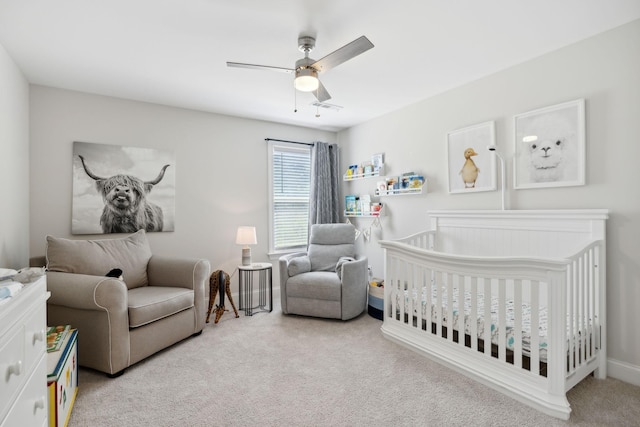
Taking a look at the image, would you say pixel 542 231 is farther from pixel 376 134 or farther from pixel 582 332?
pixel 376 134

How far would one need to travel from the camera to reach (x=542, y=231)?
2.53 meters

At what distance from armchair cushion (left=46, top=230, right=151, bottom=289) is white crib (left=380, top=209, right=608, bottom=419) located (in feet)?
7.55

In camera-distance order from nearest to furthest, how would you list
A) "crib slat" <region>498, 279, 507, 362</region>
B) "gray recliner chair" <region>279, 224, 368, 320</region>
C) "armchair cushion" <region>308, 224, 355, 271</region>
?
"crib slat" <region>498, 279, 507, 362</region> → "gray recliner chair" <region>279, 224, 368, 320</region> → "armchair cushion" <region>308, 224, 355, 271</region>

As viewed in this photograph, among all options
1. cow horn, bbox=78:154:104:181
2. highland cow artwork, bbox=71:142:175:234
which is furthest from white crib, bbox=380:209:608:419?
cow horn, bbox=78:154:104:181

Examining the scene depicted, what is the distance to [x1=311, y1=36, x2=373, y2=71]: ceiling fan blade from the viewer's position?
1846mm

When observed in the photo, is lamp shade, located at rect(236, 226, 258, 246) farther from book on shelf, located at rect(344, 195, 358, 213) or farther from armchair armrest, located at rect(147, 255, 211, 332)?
book on shelf, located at rect(344, 195, 358, 213)

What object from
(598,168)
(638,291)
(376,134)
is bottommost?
(638,291)

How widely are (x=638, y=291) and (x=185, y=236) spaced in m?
3.99

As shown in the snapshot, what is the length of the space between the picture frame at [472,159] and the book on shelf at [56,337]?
332 centimetres

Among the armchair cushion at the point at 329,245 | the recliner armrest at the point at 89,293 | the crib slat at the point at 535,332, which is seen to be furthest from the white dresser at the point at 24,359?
the armchair cushion at the point at 329,245

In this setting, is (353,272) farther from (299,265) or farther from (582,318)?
(582,318)

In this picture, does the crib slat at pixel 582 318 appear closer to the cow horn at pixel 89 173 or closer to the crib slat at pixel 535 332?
the crib slat at pixel 535 332

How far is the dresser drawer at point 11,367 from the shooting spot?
0.95 metres

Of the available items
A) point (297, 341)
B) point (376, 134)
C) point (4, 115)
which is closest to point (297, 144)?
point (376, 134)
